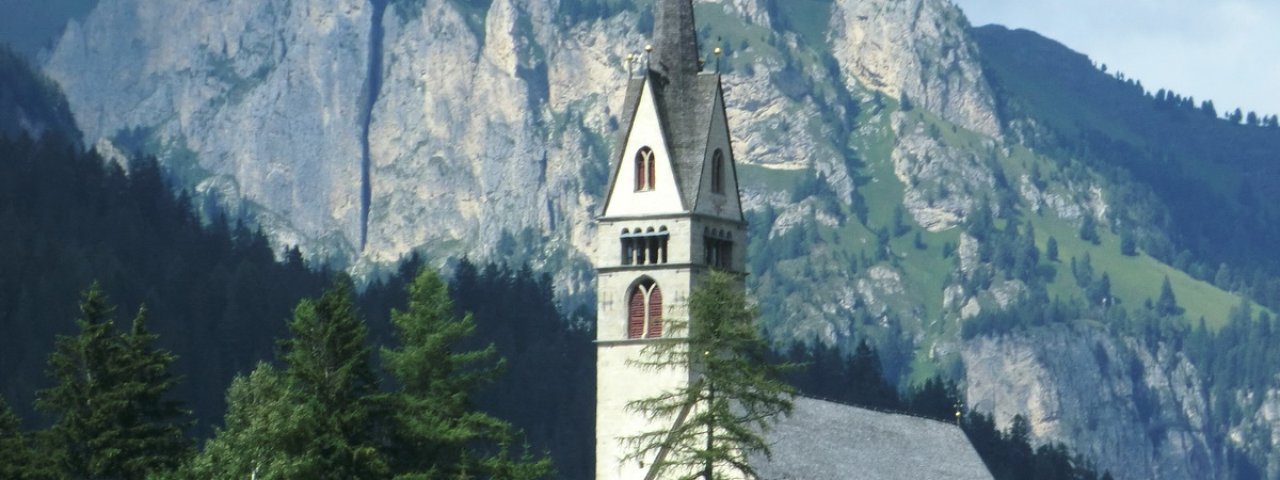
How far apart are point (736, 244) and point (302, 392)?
128 ft

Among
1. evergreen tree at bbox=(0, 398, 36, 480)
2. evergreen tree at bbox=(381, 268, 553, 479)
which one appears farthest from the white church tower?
evergreen tree at bbox=(0, 398, 36, 480)

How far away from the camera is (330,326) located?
81.2m

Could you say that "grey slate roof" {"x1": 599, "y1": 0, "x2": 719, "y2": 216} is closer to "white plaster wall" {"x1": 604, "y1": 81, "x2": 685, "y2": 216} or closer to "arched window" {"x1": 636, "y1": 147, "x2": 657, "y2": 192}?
"white plaster wall" {"x1": 604, "y1": 81, "x2": 685, "y2": 216}

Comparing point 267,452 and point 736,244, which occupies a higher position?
point 736,244

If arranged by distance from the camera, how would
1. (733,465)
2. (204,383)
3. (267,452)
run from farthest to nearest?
1. (204,383)
2. (733,465)
3. (267,452)

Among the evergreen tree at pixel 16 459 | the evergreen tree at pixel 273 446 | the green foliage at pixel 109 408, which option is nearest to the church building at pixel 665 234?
the green foliage at pixel 109 408

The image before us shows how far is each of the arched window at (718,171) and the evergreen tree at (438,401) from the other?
2475 centimetres

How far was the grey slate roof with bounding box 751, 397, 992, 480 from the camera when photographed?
10888 centimetres

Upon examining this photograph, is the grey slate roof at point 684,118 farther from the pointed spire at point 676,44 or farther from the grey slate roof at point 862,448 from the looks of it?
the grey slate roof at point 862,448

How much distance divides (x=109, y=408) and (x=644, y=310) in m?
32.1

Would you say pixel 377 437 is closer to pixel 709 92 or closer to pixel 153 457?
pixel 153 457

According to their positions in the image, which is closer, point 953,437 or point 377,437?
point 377,437

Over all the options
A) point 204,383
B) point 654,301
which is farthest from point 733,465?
point 204,383

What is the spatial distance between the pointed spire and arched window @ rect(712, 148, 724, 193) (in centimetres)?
317
